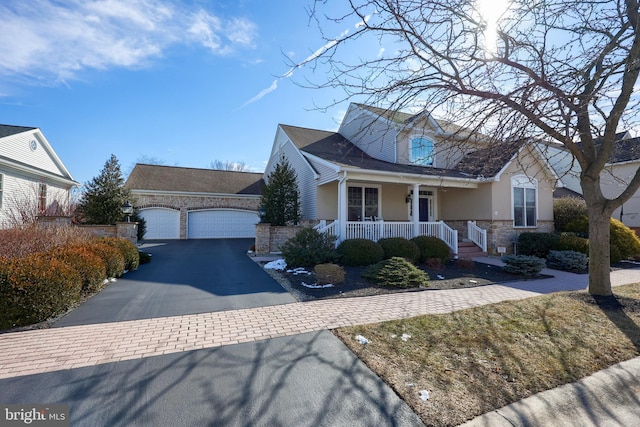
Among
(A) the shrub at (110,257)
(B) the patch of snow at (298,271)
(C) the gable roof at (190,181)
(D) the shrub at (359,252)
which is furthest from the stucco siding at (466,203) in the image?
(A) the shrub at (110,257)

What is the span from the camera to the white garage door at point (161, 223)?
1784 cm

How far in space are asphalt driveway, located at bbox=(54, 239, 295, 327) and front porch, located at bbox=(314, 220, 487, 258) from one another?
3325 mm

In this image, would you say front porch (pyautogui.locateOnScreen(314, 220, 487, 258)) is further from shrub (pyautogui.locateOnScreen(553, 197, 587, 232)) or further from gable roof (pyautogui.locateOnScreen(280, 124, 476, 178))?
shrub (pyautogui.locateOnScreen(553, 197, 587, 232))

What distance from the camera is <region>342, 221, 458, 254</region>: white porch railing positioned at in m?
11.0

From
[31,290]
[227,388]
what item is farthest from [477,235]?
[31,290]

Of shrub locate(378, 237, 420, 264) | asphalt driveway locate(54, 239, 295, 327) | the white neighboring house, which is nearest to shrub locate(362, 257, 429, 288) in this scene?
shrub locate(378, 237, 420, 264)

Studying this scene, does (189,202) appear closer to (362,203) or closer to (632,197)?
(362,203)

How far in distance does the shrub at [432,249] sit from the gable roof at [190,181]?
13102 mm

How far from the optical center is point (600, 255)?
6.28 m

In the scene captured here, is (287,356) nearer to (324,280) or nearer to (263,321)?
(263,321)

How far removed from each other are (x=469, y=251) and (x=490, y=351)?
32.5ft

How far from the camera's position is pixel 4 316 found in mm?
4289

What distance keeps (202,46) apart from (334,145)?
8.71 m

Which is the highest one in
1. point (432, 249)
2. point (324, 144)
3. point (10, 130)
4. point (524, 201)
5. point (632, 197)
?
point (10, 130)
